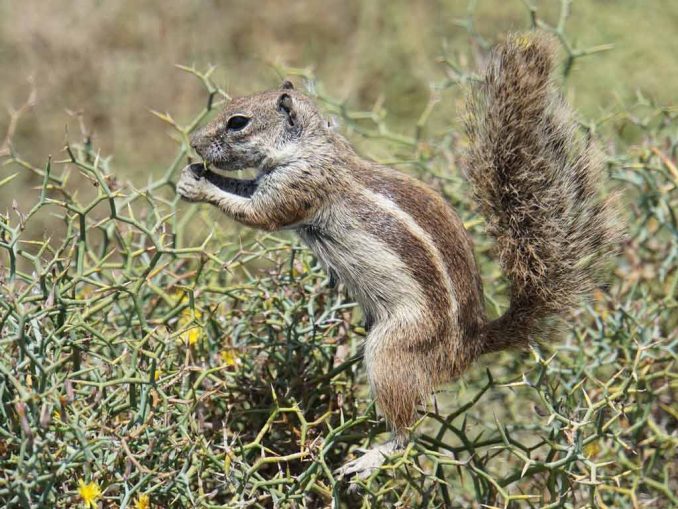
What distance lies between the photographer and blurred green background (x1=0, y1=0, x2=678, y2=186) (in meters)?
5.68

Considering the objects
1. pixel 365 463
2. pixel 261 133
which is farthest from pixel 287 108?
pixel 365 463

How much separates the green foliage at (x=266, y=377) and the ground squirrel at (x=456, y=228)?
3.9 inches

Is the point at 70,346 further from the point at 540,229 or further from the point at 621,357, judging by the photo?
the point at 621,357

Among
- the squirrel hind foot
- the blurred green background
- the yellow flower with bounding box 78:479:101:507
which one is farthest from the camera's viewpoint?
the blurred green background

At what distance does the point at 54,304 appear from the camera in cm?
207

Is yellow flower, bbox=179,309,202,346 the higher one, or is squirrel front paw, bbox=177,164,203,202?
squirrel front paw, bbox=177,164,203,202

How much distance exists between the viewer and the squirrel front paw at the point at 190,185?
9.20ft

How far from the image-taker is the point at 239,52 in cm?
653

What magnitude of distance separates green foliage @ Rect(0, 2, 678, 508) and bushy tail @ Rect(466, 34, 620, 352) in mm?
194

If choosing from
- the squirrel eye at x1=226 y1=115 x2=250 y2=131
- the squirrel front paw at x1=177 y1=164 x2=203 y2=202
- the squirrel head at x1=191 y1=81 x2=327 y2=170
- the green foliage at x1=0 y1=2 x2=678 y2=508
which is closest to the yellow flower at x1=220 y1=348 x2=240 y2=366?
the green foliage at x1=0 y1=2 x2=678 y2=508

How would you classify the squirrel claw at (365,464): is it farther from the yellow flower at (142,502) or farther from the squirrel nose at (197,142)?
the squirrel nose at (197,142)

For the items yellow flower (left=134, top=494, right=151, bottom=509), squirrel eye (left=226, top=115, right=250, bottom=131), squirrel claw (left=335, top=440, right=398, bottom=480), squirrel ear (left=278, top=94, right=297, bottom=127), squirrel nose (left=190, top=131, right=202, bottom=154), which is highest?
squirrel ear (left=278, top=94, right=297, bottom=127)

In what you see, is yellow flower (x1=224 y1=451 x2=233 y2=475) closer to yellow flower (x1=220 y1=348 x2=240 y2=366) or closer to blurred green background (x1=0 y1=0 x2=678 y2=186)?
yellow flower (x1=220 y1=348 x2=240 y2=366)

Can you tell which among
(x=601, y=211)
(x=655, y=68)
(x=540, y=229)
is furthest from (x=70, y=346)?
(x=655, y=68)
